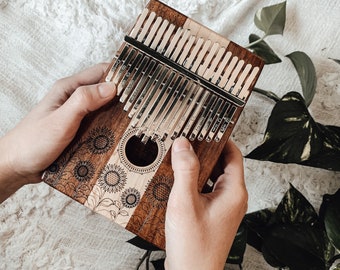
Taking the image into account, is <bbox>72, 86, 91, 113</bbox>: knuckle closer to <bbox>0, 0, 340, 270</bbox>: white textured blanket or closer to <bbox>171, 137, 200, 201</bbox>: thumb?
<bbox>171, 137, 200, 201</bbox>: thumb

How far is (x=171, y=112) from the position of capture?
0.86m

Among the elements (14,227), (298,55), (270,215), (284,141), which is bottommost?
(14,227)

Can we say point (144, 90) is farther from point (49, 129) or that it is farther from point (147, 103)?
point (49, 129)

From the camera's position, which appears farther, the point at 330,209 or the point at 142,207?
the point at 330,209

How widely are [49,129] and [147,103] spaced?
20cm

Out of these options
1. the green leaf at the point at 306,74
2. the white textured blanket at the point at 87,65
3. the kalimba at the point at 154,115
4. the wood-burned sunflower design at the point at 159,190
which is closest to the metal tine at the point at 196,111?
the kalimba at the point at 154,115

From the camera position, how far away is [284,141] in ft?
3.02

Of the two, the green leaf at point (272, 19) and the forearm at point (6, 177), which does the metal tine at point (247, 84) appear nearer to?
the green leaf at point (272, 19)

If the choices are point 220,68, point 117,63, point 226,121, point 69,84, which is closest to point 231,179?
point 226,121

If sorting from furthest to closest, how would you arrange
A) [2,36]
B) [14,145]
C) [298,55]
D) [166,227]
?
[2,36] < [298,55] < [14,145] < [166,227]

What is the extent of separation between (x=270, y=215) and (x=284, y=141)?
11.6 inches

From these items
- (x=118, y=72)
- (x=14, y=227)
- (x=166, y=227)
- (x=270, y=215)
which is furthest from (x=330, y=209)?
(x=14, y=227)

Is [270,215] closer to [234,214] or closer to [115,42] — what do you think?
[234,214]

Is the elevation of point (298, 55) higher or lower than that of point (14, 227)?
higher
